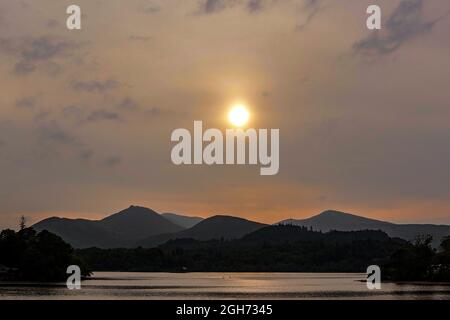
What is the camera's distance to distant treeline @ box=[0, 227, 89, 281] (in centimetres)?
12525

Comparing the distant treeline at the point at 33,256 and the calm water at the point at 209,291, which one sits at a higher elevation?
the distant treeline at the point at 33,256

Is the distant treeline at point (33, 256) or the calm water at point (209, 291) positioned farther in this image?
the distant treeline at point (33, 256)

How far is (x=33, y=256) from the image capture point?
125750mm

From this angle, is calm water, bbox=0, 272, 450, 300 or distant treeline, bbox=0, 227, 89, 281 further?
distant treeline, bbox=0, 227, 89, 281

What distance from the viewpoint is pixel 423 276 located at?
13475cm

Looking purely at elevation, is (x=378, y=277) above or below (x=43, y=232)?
below

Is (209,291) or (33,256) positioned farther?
(33,256)

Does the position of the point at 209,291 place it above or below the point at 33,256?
below

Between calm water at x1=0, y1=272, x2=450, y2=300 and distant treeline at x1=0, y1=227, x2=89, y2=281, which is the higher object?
distant treeline at x1=0, y1=227, x2=89, y2=281

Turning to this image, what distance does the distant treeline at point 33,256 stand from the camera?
12525 cm
